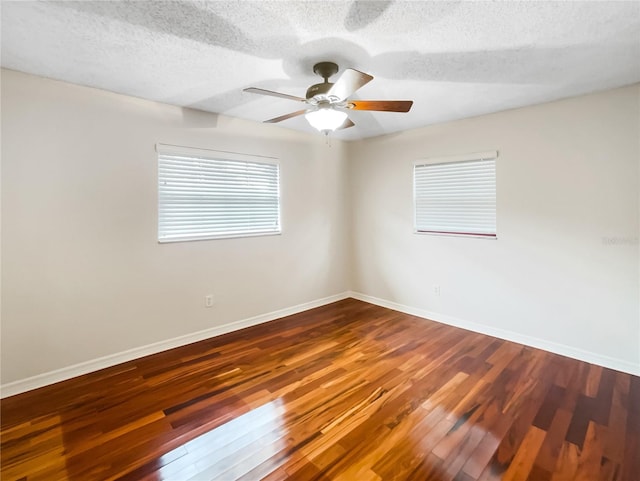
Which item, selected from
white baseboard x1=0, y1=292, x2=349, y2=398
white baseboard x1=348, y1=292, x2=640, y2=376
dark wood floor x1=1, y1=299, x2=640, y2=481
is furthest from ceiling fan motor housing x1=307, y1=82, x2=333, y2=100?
white baseboard x1=348, y1=292, x2=640, y2=376

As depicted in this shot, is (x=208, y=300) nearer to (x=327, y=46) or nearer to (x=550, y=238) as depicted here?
(x=327, y=46)

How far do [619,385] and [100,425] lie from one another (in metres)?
3.86

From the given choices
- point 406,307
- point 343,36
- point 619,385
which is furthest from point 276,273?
point 619,385

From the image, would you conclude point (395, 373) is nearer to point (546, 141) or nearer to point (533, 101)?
point (546, 141)

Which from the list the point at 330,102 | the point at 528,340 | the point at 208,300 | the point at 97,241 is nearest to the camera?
the point at 330,102

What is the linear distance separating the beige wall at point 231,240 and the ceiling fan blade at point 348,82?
1.82m

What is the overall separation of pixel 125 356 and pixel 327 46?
10.2ft

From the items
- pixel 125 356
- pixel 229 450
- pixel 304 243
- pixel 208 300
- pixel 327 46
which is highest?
pixel 327 46

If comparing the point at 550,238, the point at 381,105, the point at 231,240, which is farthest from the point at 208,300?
the point at 550,238

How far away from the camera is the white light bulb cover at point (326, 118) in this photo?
221 centimetres

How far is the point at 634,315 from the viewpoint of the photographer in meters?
2.66

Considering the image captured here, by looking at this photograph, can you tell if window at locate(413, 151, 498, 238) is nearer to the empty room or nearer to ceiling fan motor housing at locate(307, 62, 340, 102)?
the empty room

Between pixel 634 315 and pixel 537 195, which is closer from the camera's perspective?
pixel 634 315

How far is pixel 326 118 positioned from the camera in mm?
2240
